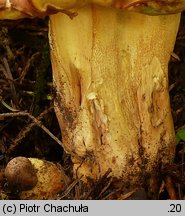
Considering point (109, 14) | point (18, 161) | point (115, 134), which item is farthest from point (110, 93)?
point (18, 161)

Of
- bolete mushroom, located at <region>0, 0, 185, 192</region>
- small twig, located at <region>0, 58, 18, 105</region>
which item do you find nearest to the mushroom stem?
bolete mushroom, located at <region>0, 0, 185, 192</region>

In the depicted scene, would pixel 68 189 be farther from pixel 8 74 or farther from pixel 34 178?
pixel 8 74

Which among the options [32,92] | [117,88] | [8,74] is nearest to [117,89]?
[117,88]

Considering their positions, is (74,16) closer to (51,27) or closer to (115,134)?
(51,27)

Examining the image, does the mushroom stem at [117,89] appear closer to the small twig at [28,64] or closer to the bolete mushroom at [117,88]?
the bolete mushroom at [117,88]

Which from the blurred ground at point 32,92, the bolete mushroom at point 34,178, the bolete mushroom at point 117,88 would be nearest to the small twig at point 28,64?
the blurred ground at point 32,92

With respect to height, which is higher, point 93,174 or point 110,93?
point 110,93

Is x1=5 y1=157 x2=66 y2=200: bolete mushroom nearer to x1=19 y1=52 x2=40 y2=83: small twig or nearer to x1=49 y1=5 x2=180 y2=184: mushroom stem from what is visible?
x1=49 y1=5 x2=180 y2=184: mushroom stem
